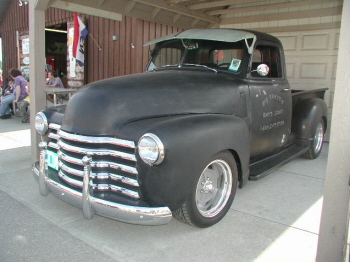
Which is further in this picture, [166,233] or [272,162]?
[272,162]

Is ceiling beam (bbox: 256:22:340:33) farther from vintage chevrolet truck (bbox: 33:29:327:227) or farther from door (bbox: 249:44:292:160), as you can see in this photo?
vintage chevrolet truck (bbox: 33:29:327:227)

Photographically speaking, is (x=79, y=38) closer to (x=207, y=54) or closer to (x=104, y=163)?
(x=207, y=54)

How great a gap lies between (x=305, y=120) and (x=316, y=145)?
78 centimetres

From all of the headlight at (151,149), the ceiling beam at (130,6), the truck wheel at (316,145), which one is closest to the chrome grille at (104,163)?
the headlight at (151,149)

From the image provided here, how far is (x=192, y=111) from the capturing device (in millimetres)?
3020

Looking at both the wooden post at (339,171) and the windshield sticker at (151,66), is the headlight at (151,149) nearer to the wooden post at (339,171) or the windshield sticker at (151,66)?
the wooden post at (339,171)

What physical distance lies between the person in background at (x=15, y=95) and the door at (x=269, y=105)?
24.0 feet

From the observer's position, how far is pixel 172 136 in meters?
2.42

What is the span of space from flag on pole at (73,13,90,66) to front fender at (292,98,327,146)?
663cm

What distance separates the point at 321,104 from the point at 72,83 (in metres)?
7.57

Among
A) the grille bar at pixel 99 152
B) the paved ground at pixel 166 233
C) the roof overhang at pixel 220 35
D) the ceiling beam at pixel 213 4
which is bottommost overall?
the paved ground at pixel 166 233

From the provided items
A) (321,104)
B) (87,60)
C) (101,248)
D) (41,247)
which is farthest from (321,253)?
(87,60)

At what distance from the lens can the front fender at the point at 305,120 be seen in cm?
500

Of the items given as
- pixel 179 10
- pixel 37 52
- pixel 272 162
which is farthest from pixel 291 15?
pixel 37 52
